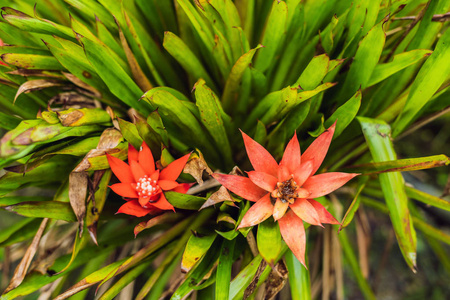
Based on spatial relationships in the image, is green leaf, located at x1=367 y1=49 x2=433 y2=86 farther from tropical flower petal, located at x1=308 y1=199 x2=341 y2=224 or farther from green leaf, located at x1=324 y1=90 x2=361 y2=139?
tropical flower petal, located at x1=308 y1=199 x2=341 y2=224

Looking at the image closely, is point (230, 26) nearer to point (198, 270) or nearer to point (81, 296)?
point (198, 270)

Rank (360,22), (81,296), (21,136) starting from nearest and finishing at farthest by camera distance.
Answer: (21,136), (360,22), (81,296)

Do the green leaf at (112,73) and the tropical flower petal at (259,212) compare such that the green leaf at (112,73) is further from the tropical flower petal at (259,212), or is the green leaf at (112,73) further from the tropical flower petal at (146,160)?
the tropical flower petal at (259,212)

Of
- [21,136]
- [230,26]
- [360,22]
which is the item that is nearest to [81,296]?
[21,136]

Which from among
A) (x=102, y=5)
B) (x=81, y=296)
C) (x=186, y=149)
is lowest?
(x=81, y=296)

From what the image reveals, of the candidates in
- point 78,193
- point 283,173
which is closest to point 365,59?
point 283,173

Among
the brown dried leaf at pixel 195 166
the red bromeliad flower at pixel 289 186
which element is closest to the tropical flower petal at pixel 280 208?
the red bromeliad flower at pixel 289 186
